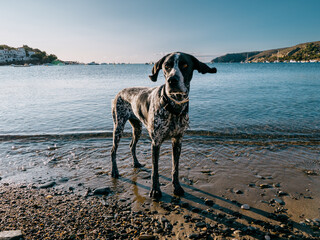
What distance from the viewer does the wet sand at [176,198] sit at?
3.52 m

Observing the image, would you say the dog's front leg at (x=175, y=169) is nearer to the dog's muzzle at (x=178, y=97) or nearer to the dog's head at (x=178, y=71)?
the dog's muzzle at (x=178, y=97)

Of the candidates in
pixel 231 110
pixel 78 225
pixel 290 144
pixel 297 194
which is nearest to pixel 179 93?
pixel 78 225

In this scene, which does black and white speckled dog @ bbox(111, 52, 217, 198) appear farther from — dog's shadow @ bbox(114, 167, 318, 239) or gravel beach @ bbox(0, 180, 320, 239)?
gravel beach @ bbox(0, 180, 320, 239)

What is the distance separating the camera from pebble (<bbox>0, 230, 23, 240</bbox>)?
3.20 m

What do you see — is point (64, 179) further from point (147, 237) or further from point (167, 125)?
point (167, 125)

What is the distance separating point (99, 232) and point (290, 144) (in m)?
7.62

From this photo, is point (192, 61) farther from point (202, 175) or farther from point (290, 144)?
point (290, 144)

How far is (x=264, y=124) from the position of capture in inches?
426

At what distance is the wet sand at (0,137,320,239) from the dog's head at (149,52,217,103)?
2385mm

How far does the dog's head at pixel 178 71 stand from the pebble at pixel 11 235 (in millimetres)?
3546

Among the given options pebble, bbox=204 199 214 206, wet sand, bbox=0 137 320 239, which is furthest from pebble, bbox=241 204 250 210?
pebble, bbox=204 199 214 206

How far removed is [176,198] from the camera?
4.56 meters

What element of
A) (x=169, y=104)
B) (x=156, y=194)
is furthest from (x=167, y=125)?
(x=156, y=194)

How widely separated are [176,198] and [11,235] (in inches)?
123
